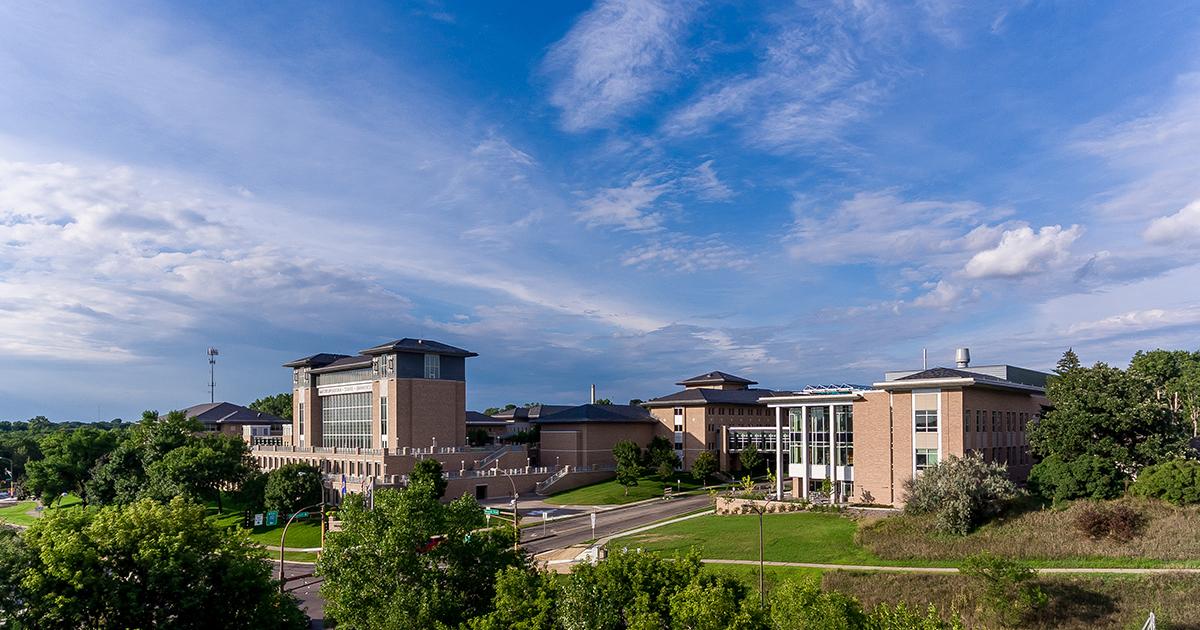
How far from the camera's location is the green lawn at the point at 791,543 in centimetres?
4147

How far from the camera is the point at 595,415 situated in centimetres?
9462

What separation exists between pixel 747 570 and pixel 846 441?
23.0 m

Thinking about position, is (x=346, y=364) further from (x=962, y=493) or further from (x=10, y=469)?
(x=10, y=469)

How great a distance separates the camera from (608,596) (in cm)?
2458

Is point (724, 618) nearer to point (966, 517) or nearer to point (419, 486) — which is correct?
point (419, 486)

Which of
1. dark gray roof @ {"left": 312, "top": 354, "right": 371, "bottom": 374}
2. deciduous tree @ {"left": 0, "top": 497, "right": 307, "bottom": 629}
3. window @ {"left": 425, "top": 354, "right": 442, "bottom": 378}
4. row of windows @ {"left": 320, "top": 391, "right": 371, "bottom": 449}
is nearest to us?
deciduous tree @ {"left": 0, "top": 497, "right": 307, "bottom": 629}

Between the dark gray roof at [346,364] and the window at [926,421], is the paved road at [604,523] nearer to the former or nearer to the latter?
the window at [926,421]

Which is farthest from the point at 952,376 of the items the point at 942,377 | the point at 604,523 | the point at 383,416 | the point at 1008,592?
the point at 383,416

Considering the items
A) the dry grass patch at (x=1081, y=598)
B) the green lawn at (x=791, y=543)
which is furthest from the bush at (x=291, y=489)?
the dry grass patch at (x=1081, y=598)

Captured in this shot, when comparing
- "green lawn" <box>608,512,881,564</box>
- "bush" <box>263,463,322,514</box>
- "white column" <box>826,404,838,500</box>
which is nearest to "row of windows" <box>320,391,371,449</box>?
"bush" <box>263,463,322,514</box>

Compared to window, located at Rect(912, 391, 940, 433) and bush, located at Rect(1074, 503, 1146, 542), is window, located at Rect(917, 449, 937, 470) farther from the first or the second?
bush, located at Rect(1074, 503, 1146, 542)

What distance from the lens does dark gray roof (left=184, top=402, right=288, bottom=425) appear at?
126 metres

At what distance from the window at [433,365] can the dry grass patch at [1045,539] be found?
5386cm

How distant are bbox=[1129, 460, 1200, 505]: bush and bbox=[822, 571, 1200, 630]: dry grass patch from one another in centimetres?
1002
